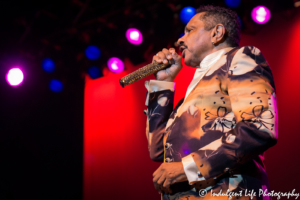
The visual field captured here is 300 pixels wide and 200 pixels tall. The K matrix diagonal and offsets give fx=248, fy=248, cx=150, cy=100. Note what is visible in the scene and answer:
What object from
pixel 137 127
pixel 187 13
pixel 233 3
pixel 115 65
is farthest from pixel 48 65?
pixel 233 3

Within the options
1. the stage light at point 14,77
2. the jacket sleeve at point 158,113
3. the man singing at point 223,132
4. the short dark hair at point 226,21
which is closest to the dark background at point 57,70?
the stage light at point 14,77

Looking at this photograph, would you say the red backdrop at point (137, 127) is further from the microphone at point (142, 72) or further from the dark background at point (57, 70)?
the microphone at point (142, 72)

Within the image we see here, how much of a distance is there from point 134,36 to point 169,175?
2.55m

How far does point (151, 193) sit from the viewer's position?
2980mm

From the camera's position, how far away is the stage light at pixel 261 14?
8.07 feet

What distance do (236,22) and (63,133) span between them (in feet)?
10.2

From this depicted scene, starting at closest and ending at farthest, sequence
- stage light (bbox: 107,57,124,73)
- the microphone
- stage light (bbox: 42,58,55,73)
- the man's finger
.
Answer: the man's finger
the microphone
stage light (bbox: 107,57,124,73)
stage light (bbox: 42,58,55,73)

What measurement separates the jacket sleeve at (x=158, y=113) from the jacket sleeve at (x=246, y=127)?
1.54 feet

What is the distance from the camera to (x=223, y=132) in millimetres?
933

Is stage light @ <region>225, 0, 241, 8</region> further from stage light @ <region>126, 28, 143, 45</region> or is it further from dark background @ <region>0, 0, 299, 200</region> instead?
stage light @ <region>126, 28, 143, 45</region>

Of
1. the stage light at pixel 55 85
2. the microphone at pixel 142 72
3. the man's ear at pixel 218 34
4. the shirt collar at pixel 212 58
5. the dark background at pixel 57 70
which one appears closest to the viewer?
the shirt collar at pixel 212 58

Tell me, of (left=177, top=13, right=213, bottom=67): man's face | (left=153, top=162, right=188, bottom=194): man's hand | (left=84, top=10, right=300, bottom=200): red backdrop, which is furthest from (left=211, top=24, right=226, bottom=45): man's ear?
(left=84, top=10, right=300, bottom=200): red backdrop

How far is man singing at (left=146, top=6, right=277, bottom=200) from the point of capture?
82cm

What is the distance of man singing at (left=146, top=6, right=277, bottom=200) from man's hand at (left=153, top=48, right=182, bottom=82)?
23cm
